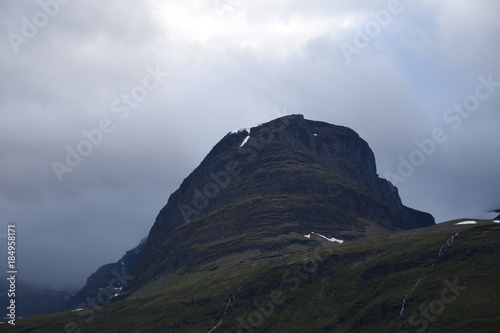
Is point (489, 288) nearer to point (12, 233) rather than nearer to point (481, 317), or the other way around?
point (481, 317)

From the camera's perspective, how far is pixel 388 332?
199625 millimetres

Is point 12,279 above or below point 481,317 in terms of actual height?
above

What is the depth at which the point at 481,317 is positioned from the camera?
182 m

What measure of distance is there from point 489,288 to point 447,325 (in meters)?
23.2

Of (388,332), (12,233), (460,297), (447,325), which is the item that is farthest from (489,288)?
(12,233)

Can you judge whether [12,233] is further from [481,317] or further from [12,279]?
[481,317]

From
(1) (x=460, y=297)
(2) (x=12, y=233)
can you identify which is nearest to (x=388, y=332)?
(1) (x=460, y=297)

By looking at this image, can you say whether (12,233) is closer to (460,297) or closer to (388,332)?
(388,332)

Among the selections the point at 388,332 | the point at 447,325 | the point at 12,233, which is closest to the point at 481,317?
the point at 447,325

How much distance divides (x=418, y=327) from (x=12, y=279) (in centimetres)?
13194

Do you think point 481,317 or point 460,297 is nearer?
point 481,317

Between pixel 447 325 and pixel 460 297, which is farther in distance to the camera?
pixel 460 297

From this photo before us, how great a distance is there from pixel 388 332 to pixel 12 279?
125 metres

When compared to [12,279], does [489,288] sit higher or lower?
lower
